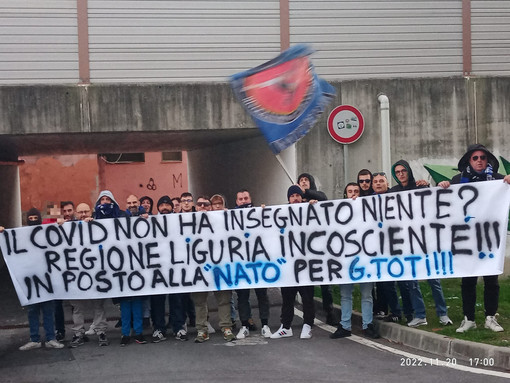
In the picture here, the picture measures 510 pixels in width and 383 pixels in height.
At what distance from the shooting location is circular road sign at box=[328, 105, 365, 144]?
1250 cm

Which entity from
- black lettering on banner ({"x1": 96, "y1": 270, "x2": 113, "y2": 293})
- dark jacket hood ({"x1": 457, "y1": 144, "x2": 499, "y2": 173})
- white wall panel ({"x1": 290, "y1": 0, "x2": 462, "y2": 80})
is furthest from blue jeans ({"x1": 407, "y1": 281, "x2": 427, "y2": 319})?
white wall panel ({"x1": 290, "y1": 0, "x2": 462, "y2": 80})

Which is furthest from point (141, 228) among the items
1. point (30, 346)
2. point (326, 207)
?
point (326, 207)

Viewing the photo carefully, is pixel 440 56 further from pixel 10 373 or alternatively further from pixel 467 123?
pixel 10 373

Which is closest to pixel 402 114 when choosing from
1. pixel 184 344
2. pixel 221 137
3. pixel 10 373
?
pixel 221 137

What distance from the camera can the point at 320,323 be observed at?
32.9 feet

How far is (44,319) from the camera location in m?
9.06

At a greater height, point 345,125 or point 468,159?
point 345,125

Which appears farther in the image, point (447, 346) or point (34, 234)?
point (34, 234)

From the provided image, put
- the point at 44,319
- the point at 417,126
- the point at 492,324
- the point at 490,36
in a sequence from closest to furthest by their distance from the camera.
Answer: the point at 492,324, the point at 44,319, the point at 417,126, the point at 490,36

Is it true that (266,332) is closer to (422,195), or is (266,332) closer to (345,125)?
(422,195)

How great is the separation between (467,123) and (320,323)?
4.89 meters

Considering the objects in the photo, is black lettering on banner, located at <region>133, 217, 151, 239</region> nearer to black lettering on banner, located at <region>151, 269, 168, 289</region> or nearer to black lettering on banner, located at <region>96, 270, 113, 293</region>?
black lettering on banner, located at <region>151, 269, 168, 289</region>

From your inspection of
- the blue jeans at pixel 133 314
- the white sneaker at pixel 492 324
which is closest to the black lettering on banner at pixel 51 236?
the blue jeans at pixel 133 314

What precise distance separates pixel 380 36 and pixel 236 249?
5.49 meters
